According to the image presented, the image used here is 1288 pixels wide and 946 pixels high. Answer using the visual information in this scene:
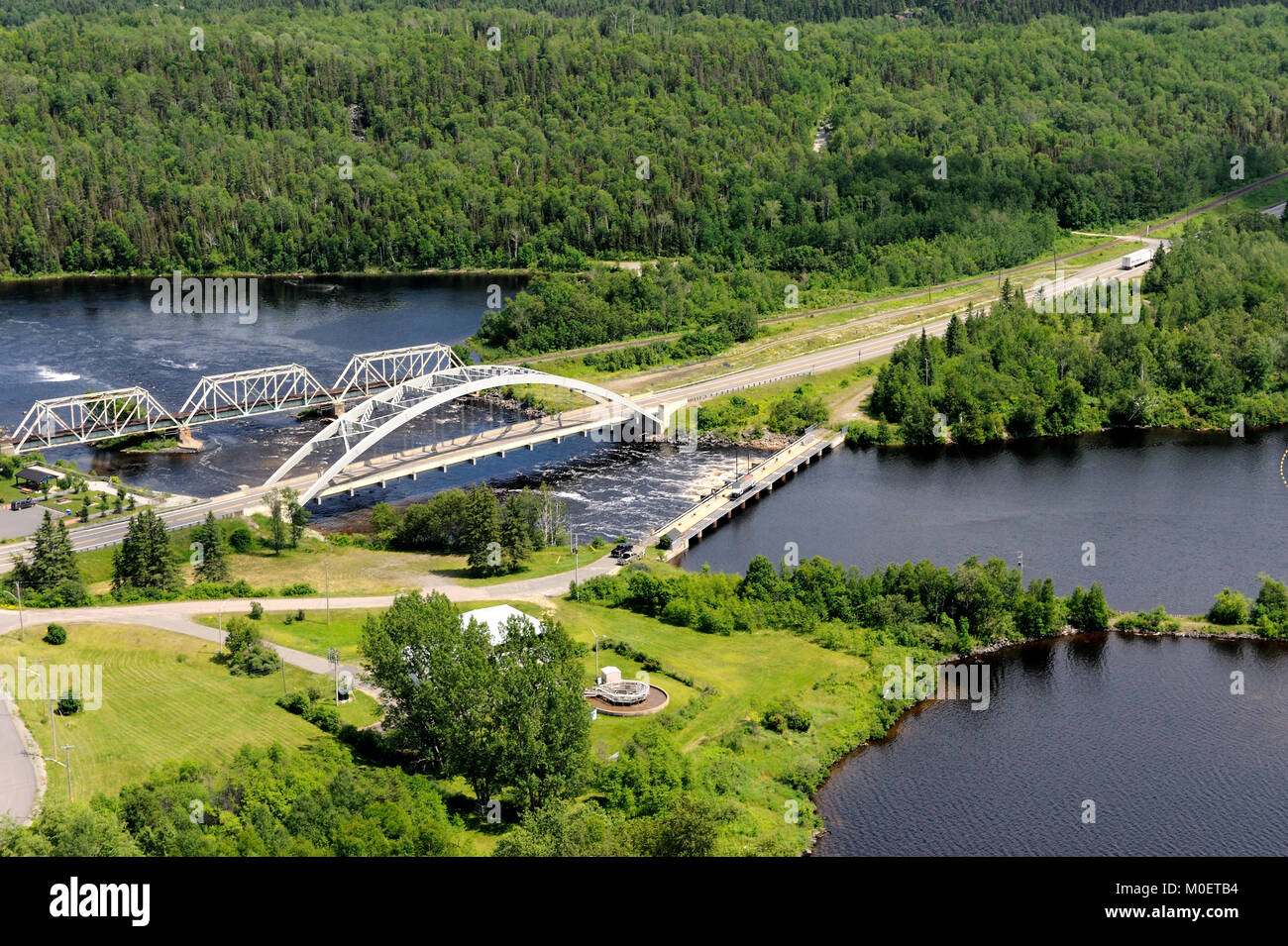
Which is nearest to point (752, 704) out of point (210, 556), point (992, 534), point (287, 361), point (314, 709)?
point (314, 709)

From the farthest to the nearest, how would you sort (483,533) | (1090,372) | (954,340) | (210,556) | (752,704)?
(954,340) < (1090,372) < (483,533) < (210,556) < (752,704)

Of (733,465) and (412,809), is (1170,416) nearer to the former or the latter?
(733,465)

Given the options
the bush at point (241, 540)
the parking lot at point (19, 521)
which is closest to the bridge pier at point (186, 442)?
the parking lot at point (19, 521)

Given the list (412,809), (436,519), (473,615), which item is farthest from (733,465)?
(412,809)

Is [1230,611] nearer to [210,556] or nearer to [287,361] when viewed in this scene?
[210,556]

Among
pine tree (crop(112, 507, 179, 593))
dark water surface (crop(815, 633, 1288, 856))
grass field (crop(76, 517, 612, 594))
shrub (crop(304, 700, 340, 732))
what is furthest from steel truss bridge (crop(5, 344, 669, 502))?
dark water surface (crop(815, 633, 1288, 856))
